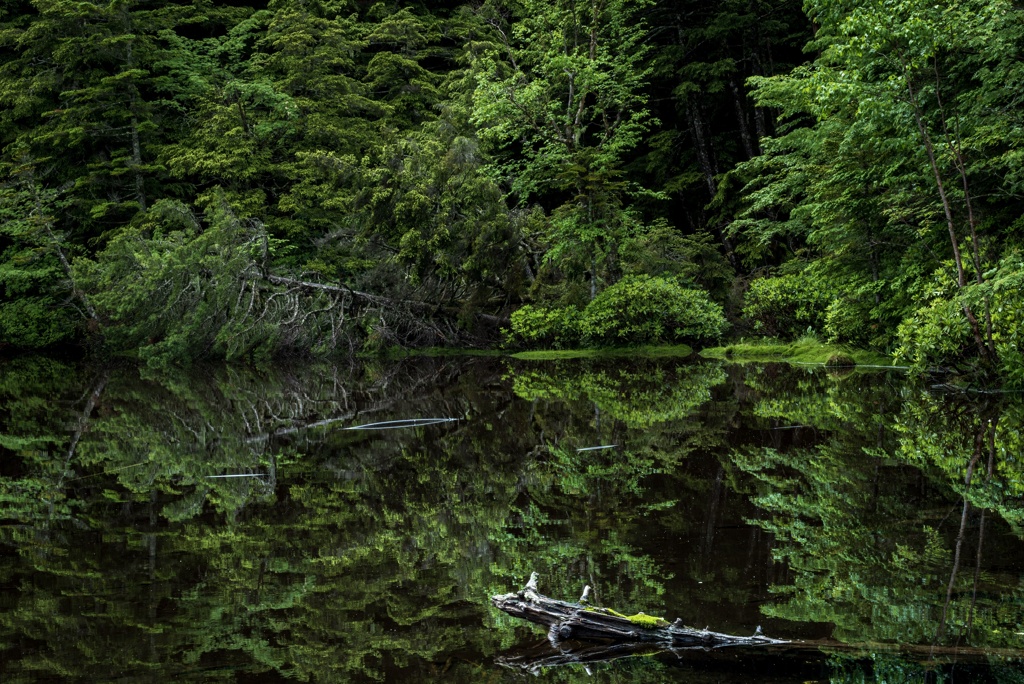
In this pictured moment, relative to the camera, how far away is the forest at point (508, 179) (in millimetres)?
9938

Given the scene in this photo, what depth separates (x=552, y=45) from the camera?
17.2m

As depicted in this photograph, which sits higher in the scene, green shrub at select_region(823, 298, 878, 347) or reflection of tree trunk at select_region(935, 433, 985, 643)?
green shrub at select_region(823, 298, 878, 347)

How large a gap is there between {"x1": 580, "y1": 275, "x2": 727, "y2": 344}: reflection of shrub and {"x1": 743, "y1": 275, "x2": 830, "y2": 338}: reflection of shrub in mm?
797

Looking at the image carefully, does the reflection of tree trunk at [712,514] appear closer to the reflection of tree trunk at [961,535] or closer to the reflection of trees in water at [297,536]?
the reflection of trees in water at [297,536]

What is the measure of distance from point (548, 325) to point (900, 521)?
1258 cm

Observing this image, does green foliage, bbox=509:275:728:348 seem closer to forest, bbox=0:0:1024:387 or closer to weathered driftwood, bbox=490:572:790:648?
forest, bbox=0:0:1024:387

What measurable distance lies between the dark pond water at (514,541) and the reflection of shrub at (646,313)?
23.5 feet

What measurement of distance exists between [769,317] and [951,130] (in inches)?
221

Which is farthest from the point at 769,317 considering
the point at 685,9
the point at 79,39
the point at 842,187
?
the point at 79,39

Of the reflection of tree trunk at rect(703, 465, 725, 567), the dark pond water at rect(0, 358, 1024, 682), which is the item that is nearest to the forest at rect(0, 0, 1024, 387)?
the dark pond water at rect(0, 358, 1024, 682)

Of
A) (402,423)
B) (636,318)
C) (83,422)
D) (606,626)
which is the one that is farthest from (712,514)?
(636,318)

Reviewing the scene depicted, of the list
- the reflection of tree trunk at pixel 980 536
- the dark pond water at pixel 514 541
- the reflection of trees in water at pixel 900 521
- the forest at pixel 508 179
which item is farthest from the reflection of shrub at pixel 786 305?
the reflection of tree trunk at pixel 980 536

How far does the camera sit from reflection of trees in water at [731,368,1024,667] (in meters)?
3.02

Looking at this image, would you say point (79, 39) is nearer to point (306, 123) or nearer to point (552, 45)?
point (306, 123)
